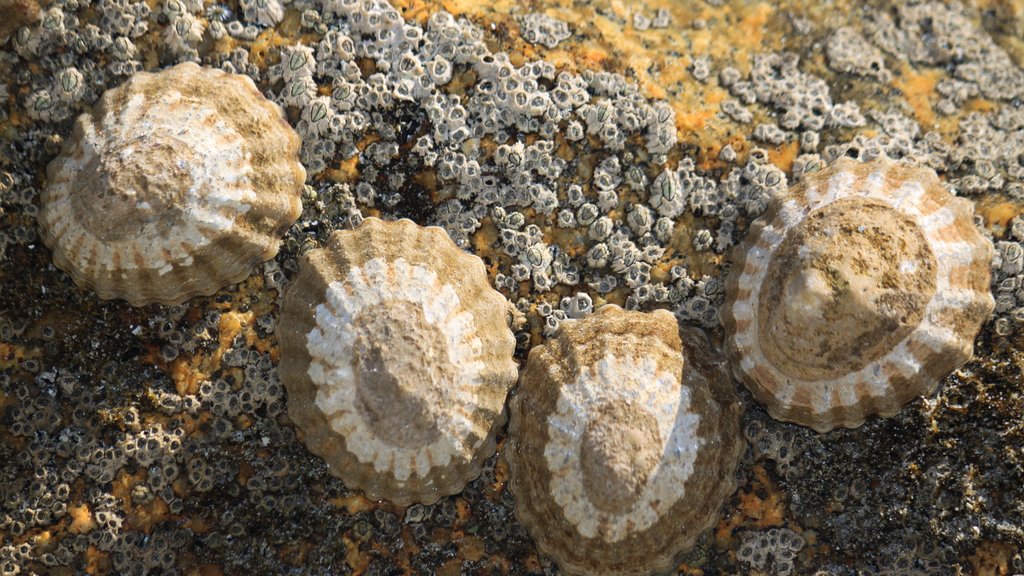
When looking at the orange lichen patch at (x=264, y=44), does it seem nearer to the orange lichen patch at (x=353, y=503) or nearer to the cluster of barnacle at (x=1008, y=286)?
the orange lichen patch at (x=353, y=503)

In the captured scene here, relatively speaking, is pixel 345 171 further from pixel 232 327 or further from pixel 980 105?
pixel 980 105

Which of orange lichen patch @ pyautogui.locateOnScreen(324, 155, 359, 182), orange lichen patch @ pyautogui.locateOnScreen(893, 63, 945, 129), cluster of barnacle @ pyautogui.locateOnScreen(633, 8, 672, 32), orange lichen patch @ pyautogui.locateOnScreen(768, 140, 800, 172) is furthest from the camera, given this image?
cluster of barnacle @ pyautogui.locateOnScreen(633, 8, 672, 32)

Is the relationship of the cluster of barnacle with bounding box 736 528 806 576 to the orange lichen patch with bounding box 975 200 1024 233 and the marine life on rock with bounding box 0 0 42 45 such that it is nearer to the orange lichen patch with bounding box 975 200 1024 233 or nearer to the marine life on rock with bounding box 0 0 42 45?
the orange lichen patch with bounding box 975 200 1024 233

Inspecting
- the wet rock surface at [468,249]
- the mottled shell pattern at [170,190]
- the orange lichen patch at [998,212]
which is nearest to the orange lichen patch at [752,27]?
the wet rock surface at [468,249]

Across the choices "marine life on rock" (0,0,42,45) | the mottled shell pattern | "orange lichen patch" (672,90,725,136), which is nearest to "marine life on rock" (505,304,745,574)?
"orange lichen patch" (672,90,725,136)

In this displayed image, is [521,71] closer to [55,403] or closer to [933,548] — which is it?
[55,403]

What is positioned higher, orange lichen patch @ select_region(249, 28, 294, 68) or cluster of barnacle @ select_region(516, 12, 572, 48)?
cluster of barnacle @ select_region(516, 12, 572, 48)

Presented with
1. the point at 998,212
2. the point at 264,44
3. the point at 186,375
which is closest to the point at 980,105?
the point at 998,212
